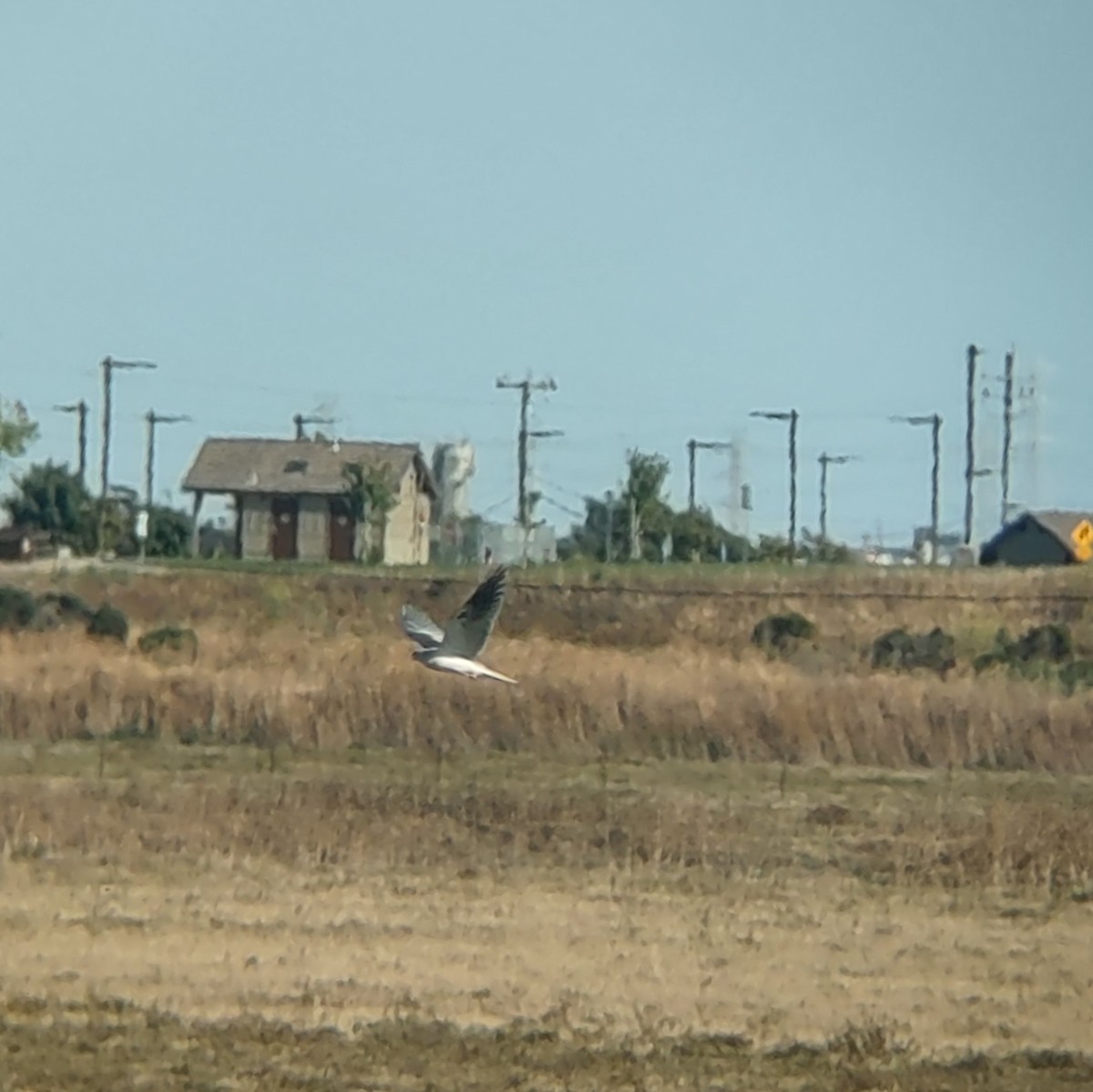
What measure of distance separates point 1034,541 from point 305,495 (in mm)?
24017

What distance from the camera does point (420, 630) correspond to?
20438 mm

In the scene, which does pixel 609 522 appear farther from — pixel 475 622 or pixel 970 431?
pixel 475 622

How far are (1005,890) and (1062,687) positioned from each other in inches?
613

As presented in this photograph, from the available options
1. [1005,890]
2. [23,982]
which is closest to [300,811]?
[1005,890]

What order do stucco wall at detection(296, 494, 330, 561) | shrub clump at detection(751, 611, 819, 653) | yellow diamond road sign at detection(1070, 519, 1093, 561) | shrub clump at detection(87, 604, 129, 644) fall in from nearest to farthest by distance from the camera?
shrub clump at detection(87, 604, 129, 644) < shrub clump at detection(751, 611, 819, 653) < yellow diamond road sign at detection(1070, 519, 1093, 561) < stucco wall at detection(296, 494, 330, 561)

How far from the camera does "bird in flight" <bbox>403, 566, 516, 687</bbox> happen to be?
65.5 feet

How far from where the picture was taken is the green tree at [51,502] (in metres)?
86.6

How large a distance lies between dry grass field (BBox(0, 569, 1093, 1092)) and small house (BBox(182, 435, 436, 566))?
46.4 m

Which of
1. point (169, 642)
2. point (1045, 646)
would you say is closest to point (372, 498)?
point (1045, 646)

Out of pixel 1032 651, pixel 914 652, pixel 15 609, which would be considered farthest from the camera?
pixel 15 609

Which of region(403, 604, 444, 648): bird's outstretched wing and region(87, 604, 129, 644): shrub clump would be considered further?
region(87, 604, 129, 644): shrub clump

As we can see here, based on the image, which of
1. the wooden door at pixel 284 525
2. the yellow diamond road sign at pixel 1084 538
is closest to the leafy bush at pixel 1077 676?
the yellow diamond road sign at pixel 1084 538

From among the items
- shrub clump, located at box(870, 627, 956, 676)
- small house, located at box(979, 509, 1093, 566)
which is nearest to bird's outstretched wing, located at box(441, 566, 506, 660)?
shrub clump, located at box(870, 627, 956, 676)

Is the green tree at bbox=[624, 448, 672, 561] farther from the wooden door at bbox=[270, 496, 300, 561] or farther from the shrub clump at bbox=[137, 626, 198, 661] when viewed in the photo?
the shrub clump at bbox=[137, 626, 198, 661]
